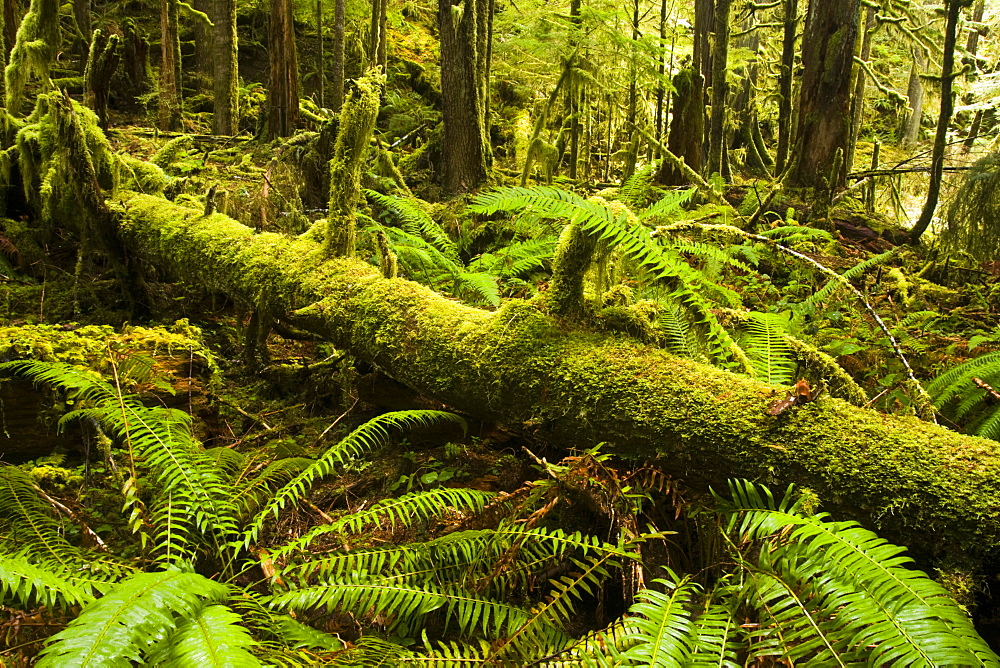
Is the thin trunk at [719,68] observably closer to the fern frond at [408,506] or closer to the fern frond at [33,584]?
the fern frond at [408,506]

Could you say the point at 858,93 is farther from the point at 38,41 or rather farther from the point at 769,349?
the point at 38,41

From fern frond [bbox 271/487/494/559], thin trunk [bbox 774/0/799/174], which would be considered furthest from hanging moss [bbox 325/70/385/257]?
thin trunk [bbox 774/0/799/174]

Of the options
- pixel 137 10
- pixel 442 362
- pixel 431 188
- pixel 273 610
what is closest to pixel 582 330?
pixel 442 362

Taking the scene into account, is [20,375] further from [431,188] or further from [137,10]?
[137,10]

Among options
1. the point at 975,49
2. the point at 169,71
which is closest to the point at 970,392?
the point at 169,71

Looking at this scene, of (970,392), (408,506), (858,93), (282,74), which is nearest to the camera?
(408,506)

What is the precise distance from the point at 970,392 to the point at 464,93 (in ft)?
18.9

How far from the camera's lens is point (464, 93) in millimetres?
6703

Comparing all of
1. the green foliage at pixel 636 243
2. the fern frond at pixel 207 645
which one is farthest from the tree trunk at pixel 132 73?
the fern frond at pixel 207 645

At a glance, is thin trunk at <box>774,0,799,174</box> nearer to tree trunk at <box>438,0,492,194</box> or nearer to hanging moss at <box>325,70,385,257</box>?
tree trunk at <box>438,0,492,194</box>

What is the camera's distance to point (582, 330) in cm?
275

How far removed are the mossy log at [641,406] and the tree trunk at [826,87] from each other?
6032 mm

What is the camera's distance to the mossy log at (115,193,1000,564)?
6.38 ft

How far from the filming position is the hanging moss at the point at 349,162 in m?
3.51
